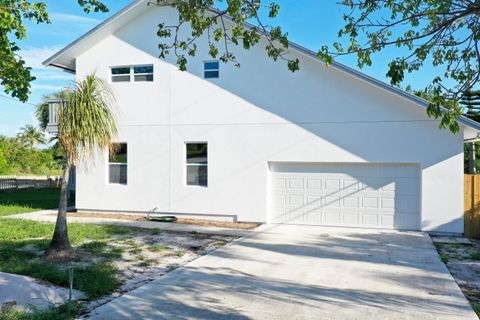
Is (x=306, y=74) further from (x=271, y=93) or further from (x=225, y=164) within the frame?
(x=225, y=164)

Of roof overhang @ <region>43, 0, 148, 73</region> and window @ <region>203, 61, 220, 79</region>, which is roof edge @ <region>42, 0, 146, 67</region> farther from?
window @ <region>203, 61, 220, 79</region>

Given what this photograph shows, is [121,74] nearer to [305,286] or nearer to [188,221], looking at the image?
[188,221]

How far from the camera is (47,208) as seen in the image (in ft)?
58.5

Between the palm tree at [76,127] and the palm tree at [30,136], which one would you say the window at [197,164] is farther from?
the palm tree at [30,136]

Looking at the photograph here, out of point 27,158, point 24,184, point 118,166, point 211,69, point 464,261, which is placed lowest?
point 464,261

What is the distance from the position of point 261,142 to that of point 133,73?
18.4 ft

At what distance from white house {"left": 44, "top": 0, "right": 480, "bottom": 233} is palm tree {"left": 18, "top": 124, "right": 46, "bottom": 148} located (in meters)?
30.6

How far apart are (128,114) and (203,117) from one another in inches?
117

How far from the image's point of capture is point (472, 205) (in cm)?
1242

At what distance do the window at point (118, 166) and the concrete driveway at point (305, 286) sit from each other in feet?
22.1

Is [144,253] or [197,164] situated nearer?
[144,253]

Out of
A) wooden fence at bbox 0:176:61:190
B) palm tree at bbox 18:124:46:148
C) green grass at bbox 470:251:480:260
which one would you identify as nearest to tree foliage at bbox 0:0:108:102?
green grass at bbox 470:251:480:260

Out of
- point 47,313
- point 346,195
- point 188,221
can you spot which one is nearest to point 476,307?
point 47,313

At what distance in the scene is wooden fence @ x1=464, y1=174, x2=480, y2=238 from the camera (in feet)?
40.4
